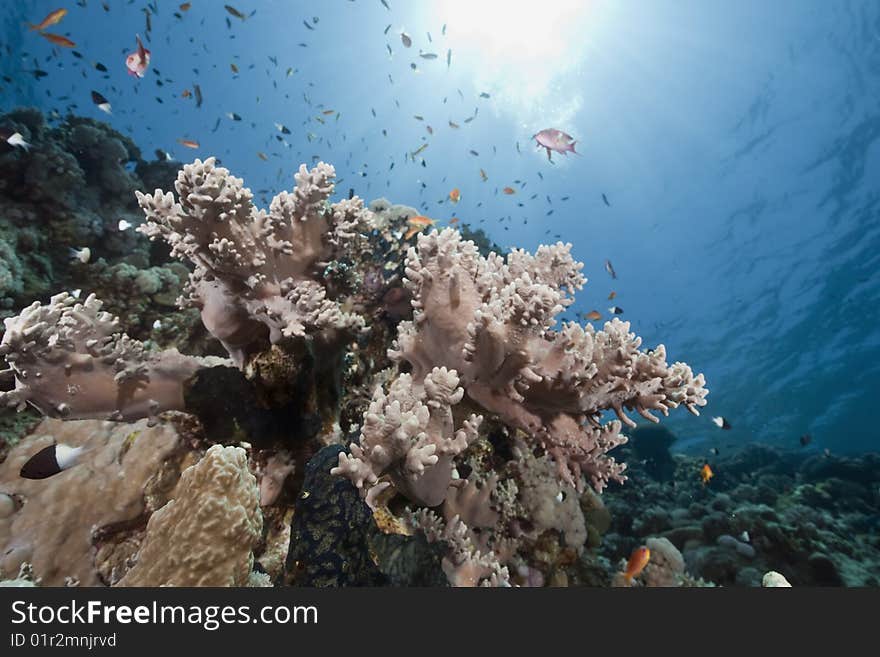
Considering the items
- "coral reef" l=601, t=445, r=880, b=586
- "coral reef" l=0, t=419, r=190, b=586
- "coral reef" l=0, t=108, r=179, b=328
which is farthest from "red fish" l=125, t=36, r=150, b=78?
"coral reef" l=601, t=445, r=880, b=586

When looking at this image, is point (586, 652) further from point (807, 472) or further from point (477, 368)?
point (807, 472)

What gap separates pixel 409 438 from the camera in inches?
72.7

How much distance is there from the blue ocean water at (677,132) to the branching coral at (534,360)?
49.8ft

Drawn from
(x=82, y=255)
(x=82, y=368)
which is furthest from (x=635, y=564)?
(x=82, y=255)

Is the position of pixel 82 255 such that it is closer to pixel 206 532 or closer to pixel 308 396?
pixel 308 396

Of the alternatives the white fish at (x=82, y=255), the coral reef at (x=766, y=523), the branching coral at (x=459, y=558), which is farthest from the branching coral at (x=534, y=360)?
the coral reef at (x=766, y=523)

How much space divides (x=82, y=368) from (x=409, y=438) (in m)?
2.09

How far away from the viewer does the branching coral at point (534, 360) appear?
2.16 m

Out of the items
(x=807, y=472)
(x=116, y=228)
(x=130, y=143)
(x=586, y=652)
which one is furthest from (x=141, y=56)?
(x=807, y=472)

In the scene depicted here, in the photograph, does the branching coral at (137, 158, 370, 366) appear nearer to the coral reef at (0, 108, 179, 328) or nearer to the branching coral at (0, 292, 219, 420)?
the branching coral at (0, 292, 219, 420)

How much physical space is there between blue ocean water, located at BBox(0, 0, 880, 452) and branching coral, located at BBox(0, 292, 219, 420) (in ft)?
51.8

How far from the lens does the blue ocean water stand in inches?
1110

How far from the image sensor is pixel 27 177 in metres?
7.03

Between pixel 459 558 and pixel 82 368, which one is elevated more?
pixel 82 368
